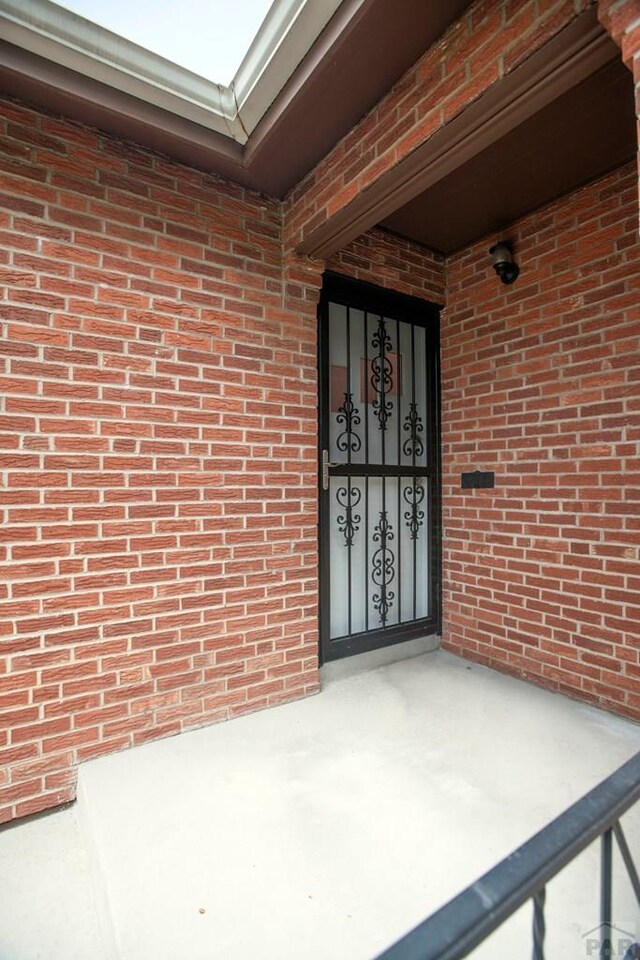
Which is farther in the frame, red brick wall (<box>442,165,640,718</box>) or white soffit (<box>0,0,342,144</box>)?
red brick wall (<box>442,165,640,718</box>)

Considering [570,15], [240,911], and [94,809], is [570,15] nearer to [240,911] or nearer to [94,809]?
[240,911]

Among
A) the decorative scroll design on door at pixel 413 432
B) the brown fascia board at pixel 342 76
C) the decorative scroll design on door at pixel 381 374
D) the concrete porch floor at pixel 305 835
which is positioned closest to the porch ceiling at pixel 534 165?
the brown fascia board at pixel 342 76

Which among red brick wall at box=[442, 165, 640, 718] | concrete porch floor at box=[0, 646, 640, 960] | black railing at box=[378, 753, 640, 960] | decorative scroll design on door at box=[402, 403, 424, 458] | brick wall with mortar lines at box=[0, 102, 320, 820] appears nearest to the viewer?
black railing at box=[378, 753, 640, 960]

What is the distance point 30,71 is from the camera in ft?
5.35

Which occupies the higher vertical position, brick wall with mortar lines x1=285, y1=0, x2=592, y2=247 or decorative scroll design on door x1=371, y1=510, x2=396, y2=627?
brick wall with mortar lines x1=285, y1=0, x2=592, y2=247

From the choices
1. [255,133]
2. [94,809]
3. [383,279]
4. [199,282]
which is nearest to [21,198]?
[199,282]

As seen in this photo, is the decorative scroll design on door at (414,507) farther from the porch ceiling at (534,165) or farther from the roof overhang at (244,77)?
the roof overhang at (244,77)

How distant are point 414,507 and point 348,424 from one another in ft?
2.59

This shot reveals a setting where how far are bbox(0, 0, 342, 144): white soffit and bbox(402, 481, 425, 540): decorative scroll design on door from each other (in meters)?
2.18

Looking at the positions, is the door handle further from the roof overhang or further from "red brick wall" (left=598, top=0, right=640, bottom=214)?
"red brick wall" (left=598, top=0, right=640, bottom=214)

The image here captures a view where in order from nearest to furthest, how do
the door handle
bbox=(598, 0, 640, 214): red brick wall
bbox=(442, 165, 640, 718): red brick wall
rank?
1. bbox=(598, 0, 640, 214): red brick wall
2. bbox=(442, 165, 640, 718): red brick wall
3. the door handle

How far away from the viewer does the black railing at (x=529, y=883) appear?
1.85 feet

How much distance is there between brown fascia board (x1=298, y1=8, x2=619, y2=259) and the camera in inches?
51.7

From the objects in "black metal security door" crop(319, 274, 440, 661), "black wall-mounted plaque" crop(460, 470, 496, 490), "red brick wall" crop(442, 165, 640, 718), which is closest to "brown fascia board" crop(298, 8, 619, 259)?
"black metal security door" crop(319, 274, 440, 661)
